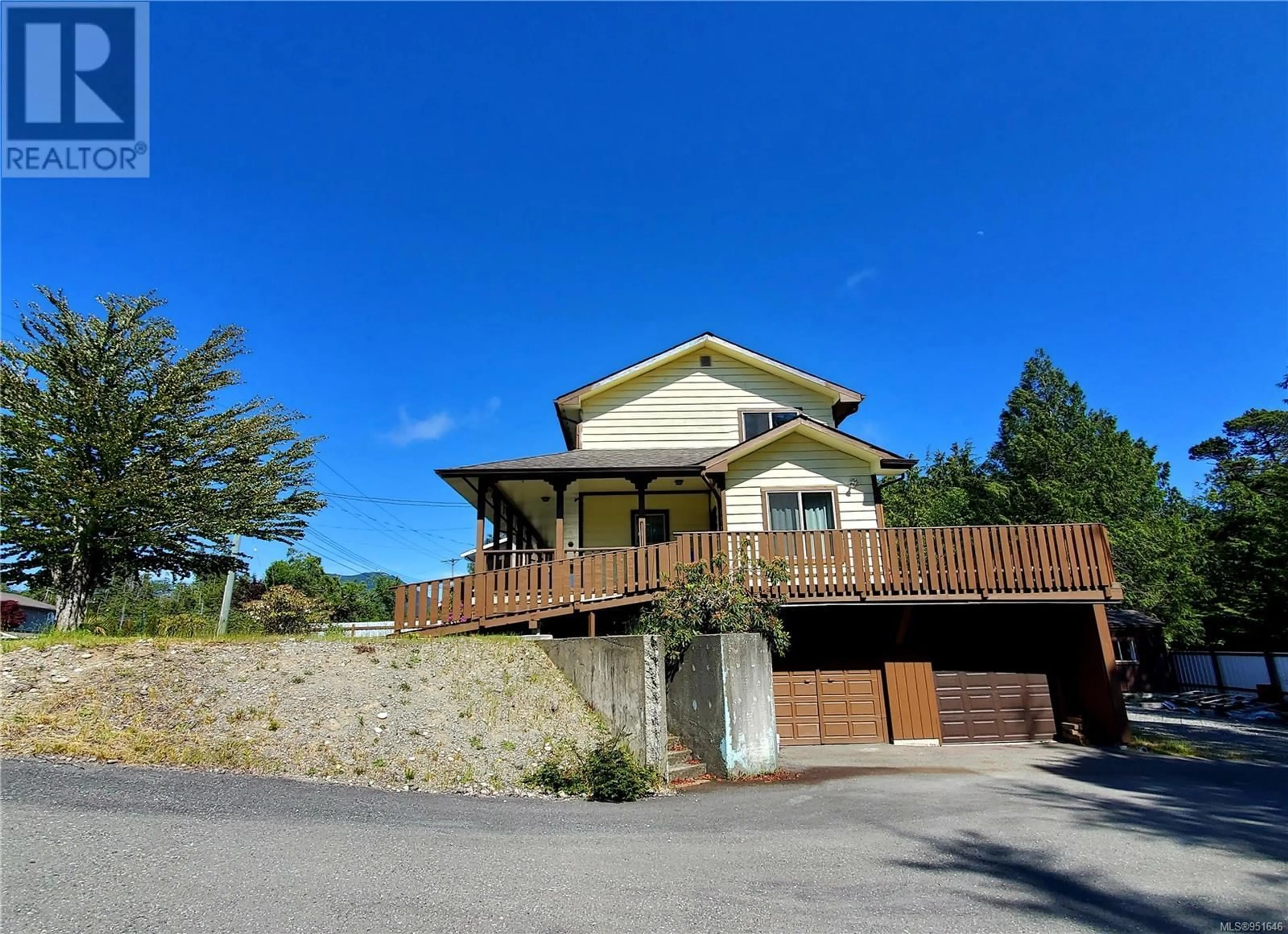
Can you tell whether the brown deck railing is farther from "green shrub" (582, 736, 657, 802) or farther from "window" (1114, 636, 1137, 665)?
"window" (1114, 636, 1137, 665)

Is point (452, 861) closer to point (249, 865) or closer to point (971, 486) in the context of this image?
point (249, 865)

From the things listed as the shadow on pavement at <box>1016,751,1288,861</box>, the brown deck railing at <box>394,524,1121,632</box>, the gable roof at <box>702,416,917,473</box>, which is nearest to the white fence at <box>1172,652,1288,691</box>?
the shadow on pavement at <box>1016,751,1288,861</box>

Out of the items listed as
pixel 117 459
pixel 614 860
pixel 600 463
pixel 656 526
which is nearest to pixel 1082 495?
pixel 656 526

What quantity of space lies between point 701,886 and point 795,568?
869 centimetres

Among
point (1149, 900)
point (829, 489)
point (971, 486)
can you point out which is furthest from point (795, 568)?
point (971, 486)

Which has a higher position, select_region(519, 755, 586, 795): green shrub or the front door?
the front door

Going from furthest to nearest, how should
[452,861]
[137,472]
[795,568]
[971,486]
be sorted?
[971,486], [137,472], [795,568], [452,861]

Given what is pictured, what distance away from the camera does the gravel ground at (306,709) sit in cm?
830

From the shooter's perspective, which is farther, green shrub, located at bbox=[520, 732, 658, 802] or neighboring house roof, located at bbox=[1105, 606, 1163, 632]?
neighboring house roof, located at bbox=[1105, 606, 1163, 632]

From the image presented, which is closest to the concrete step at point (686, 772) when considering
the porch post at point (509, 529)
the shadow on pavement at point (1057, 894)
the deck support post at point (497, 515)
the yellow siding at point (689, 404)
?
the shadow on pavement at point (1057, 894)

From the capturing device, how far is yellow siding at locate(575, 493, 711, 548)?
1778cm

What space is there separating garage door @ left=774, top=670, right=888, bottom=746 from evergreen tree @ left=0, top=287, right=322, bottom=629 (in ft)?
53.6

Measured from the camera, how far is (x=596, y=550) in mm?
15555

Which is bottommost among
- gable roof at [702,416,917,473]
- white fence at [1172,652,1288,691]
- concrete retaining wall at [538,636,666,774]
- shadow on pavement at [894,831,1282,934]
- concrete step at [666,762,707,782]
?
white fence at [1172,652,1288,691]
